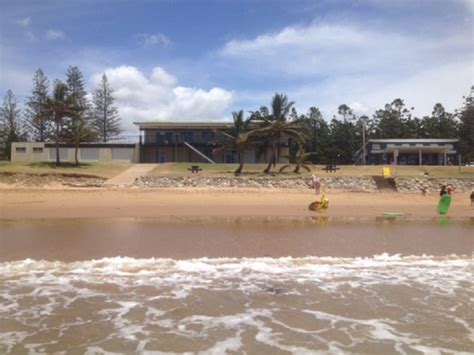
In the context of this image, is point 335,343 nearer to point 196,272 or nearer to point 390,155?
point 196,272

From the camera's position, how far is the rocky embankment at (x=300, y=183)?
3170 centimetres

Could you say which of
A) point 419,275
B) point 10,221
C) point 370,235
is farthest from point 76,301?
point 10,221

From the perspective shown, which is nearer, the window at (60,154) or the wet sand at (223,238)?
the wet sand at (223,238)

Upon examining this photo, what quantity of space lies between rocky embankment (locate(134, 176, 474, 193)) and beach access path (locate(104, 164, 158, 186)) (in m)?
0.97

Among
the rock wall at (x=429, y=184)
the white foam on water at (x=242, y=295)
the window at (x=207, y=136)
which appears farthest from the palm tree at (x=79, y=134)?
the white foam on water at (x=242, y=295)

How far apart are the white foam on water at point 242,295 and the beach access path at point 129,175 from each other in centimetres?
2356

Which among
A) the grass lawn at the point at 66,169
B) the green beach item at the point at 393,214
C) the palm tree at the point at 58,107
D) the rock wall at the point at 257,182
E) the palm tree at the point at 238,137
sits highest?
the palm tree at the point at 58,107

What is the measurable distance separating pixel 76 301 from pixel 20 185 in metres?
26.4

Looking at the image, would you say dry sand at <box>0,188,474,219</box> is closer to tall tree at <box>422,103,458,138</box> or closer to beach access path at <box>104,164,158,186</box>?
beach access path at <box>104,164,158,186</box>

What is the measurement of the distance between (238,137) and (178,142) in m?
15.7

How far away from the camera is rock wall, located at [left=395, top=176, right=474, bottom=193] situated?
3167 centimetres

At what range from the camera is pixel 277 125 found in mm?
37656

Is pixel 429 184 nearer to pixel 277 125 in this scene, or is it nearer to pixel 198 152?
pixel 277 125

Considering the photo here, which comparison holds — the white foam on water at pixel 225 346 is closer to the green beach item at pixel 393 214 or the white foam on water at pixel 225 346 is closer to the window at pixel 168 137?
the green beach item at pixel 393 214
